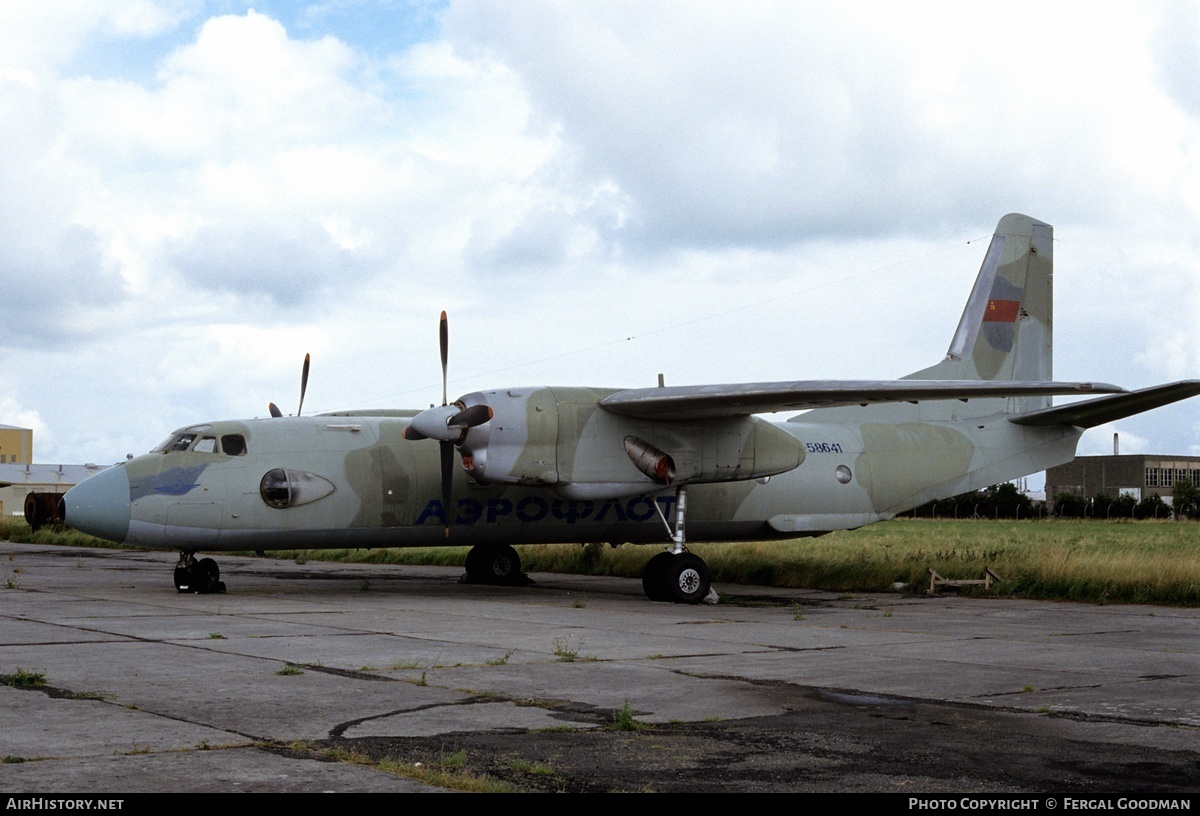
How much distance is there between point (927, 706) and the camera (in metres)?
9.85

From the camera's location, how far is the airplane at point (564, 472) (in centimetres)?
1961

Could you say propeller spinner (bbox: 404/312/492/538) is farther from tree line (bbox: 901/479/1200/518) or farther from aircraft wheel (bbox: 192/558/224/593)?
tree line (bbox: 901/479/1200/518)

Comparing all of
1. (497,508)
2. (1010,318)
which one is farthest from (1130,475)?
(497,508)

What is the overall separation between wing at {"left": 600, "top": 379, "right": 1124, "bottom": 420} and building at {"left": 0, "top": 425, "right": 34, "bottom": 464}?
122 m

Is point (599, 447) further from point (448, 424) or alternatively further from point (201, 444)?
point (201, 444)

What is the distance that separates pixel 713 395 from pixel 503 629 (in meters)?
5.86

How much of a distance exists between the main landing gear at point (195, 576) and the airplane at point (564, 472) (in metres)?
0.03

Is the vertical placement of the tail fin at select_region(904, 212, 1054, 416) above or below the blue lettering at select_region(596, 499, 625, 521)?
above

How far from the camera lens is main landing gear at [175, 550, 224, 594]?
20.6 m

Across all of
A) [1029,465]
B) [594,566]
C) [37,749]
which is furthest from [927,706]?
[594,566]

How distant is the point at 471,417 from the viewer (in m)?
19.8

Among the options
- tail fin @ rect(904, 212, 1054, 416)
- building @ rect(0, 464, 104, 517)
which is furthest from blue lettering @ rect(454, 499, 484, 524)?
building @ rect(0, 464, 104, 517)

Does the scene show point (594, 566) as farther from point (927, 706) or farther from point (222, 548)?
point (927, 706)

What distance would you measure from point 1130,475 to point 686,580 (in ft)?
409
